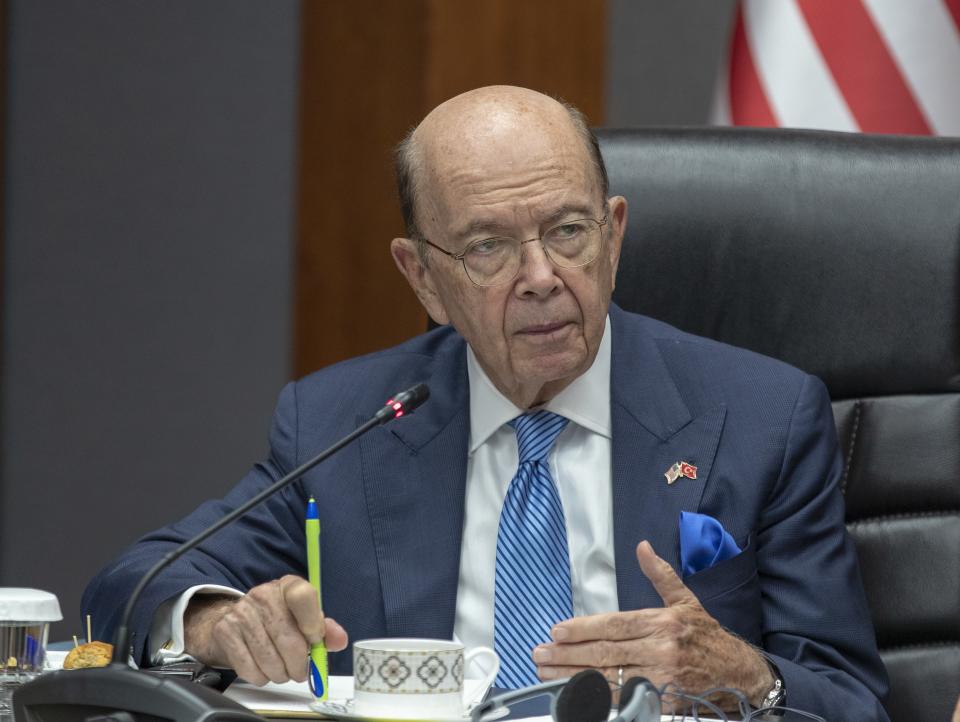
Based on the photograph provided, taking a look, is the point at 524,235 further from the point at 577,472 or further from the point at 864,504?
the point at 864,504

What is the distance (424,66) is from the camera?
3994 mm

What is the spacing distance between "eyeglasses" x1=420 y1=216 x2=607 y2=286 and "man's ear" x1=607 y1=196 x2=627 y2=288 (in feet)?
0.17

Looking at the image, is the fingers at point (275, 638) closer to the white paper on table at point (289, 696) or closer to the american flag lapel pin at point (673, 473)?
the white paper on table at point (289, 696)

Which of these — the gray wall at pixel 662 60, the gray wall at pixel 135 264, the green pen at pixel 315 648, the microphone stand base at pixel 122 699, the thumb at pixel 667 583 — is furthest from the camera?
the gray wall at pixel 135 264

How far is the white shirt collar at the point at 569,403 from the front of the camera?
6.96 feet

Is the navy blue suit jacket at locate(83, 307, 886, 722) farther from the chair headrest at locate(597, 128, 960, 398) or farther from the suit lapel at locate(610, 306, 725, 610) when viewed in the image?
the chair headrest at locate(597, 128, 960, 398)

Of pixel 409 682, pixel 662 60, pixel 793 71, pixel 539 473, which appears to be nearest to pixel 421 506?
pixel 539 473

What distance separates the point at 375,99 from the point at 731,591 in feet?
8.34

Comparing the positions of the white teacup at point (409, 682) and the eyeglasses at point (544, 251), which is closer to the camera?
the white teacup at point (409, 682)

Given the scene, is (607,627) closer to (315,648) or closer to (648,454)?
(315,648)

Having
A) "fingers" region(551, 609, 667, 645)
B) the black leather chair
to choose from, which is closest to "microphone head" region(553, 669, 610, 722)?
"fingers" region(551, 609, 667, 645)

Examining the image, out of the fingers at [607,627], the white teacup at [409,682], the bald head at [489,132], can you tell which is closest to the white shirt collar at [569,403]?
the bald head at [489,132]

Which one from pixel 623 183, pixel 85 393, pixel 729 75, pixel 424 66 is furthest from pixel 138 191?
pixel 623 183

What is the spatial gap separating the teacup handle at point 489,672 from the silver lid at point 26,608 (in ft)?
1.45
